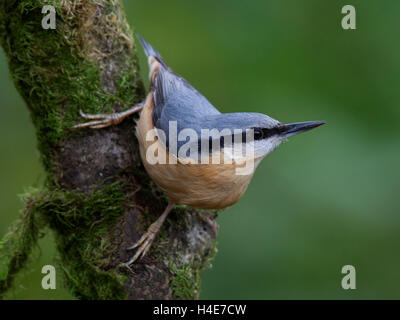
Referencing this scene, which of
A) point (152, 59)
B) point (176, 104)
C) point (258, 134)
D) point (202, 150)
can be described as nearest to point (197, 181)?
point (202, 150)

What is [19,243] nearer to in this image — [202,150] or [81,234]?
[81,234]

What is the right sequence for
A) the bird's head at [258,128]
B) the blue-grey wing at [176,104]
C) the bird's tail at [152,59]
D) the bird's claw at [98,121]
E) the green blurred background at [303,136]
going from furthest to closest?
the bird's tail at [152,59] → the green blurred background at [303,136] → the blue-grey wing at [176,104] → the bird's claw at [98,121] → the bird's head at [258,128]

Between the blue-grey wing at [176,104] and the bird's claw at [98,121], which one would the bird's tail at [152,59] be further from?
the bird's claw at [98,121]

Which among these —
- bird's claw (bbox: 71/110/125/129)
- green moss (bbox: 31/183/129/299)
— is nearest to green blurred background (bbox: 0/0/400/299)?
green moss (bbox: 31/183/129/299)

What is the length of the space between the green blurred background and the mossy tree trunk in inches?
19.6

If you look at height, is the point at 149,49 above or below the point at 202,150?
above

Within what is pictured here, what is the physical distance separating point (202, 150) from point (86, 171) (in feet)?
2.43

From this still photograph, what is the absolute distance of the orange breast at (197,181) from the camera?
9.62ft

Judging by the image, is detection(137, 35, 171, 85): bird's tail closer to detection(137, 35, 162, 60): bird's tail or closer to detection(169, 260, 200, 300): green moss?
detection(137, 35, 162, 60): bird's tail

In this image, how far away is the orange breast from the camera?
2.93 m

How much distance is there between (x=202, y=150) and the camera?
115 inches

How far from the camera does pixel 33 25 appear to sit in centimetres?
288

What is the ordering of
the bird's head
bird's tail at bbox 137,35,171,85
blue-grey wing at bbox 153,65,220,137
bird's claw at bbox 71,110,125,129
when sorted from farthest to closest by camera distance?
bird's tail at bbox 137,35,171,85, blue-grey wing at bbox 153,65,220,137, bird's claw at bbox 71,110,125,129, the bird's head

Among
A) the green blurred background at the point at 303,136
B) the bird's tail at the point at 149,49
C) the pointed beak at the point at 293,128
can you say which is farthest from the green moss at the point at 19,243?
the pointed beak at the point at 293,128
